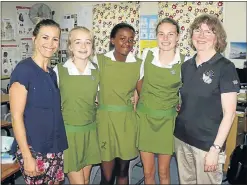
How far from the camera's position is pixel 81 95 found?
1558 mm

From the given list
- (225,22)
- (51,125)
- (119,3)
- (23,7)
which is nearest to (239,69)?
(225,22)

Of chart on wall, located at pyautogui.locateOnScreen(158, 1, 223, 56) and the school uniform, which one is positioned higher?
chart on wall, located at pyautogui.locateOnScreen(158, 1, 223, 56)

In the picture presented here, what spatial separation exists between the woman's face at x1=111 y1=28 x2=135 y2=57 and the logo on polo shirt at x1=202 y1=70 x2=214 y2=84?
0.47m

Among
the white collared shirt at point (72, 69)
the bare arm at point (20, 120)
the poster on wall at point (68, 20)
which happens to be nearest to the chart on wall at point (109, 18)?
the poster on wall at point (68, 20)

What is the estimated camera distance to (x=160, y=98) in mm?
1702

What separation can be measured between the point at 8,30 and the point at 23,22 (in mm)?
226

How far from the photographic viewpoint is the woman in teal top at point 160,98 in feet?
5.46

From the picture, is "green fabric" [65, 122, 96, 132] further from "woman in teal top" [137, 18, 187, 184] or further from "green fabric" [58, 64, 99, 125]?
"woman in teal top" [137, 18, 187, 184]

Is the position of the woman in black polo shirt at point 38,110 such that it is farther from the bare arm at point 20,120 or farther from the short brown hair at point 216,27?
the short brown hair at point 216,27

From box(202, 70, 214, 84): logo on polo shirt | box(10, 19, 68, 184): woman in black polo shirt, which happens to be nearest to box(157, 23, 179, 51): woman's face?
box(202, 70, 214, 84): logo on polo shirt

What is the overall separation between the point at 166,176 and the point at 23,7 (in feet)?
9.96

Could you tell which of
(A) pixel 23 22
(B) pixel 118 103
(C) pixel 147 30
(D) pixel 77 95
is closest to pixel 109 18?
(C) pixel 147 30

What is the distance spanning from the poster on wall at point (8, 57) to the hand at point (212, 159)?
3.11 meters

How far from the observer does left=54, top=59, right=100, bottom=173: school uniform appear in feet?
5.08
